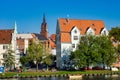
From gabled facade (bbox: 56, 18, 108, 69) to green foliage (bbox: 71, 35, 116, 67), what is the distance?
10.1m

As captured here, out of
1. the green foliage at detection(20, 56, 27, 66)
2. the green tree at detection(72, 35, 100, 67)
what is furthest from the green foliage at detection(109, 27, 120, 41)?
the green foliage at detection(20, 56, 27, 66)

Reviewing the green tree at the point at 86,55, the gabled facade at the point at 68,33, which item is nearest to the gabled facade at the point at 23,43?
the gabled facade at the point at 68,33

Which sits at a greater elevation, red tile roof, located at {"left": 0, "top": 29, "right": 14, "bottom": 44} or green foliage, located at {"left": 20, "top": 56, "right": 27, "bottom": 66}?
red tile roof, located at {"left": 0, "top": 29, "right": 14, "bottom": 44}

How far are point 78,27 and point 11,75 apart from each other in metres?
38.1

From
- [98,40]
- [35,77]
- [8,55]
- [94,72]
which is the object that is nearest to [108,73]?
[94,72]

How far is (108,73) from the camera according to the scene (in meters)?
99.9

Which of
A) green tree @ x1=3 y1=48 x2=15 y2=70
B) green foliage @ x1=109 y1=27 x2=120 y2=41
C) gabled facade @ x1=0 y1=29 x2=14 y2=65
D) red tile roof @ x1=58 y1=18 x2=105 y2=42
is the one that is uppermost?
red tile roof @ x1=58 y1=18 x2=105 y2=42

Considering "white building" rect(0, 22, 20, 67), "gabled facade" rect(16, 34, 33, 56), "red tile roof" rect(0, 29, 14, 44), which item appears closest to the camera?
"white building" rect(0, 22, 20, 67)

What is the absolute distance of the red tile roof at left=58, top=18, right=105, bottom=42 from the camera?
118625 millimetres

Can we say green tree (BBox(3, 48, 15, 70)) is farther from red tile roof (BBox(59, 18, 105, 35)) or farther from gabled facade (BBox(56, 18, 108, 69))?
red tile roof (BBox(59, 18, 105, 35))

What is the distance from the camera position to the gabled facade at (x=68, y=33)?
11781cm

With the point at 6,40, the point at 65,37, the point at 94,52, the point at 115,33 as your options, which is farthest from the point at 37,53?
the point at 115,33

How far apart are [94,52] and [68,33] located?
1910 cm

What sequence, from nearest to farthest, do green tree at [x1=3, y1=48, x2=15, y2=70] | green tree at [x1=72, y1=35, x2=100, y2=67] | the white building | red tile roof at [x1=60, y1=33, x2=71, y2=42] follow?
green tree at [x1=72, y1=35, x2=100, y2=67], green tree at [x1=3, y1=48, x2=15, y2=70], the white building, red tile roof at [x1=60, y1=33, x2=71, y2=42]
